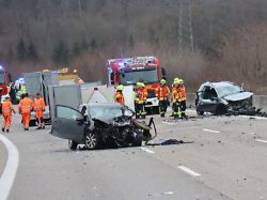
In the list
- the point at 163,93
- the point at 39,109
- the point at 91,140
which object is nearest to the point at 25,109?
the point at 39,109

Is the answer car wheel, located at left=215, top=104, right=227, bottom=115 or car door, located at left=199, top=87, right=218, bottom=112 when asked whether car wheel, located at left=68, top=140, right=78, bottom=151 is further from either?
car door, located at left=199, top=87, right=218, bottom=112

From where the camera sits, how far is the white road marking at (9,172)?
11630mm

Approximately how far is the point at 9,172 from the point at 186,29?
6507 cm

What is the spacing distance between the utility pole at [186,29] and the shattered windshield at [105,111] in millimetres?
49611

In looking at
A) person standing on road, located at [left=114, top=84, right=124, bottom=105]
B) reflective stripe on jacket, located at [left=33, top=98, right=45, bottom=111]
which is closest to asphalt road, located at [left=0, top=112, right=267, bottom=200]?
person standing on road, located at [left=114, top=84, right=124, bottom=105]

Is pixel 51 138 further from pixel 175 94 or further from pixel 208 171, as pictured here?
pixel 208 171

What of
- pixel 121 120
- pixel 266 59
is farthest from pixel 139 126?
pixel 266 59

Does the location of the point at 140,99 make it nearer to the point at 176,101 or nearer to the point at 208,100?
the point at 176,101

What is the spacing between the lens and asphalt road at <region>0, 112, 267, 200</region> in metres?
10.7

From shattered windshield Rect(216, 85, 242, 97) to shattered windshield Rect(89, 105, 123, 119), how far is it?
1093 centimetres

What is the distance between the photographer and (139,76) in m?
37.2

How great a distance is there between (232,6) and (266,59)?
1075 inches

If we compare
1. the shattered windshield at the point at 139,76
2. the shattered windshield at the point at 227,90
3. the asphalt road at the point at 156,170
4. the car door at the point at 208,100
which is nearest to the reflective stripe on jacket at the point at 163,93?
the shattered windshield at the point at 139,76

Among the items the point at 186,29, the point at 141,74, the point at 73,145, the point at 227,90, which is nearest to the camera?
the point at 73,145
